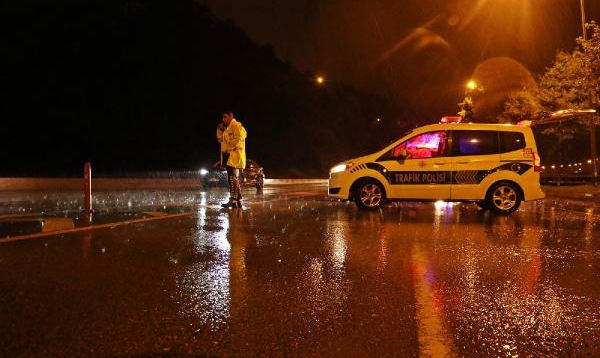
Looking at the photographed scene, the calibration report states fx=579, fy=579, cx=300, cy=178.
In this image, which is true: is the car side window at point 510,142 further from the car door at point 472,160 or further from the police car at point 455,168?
the car door at point 472,160

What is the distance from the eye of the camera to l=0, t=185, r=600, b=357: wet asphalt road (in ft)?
12.5

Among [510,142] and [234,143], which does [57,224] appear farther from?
[510,142]

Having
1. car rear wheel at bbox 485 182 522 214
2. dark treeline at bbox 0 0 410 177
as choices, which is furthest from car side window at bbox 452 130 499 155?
dark treeline at bbox 0 0 410 177

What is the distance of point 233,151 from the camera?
1293 centimetres

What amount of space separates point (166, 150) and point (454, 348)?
4661cm

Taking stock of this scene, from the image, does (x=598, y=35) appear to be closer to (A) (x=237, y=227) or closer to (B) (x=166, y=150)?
(A) (x=237, y=227)

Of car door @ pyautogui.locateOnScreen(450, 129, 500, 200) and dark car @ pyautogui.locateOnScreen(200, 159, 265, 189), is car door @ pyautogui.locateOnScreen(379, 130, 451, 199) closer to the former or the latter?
car door @ pyautogui.locateOnScreen(450, 129, 500, 200)

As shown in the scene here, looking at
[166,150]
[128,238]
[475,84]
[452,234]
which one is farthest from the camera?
[166,150]

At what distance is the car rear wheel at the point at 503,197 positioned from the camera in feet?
40.1

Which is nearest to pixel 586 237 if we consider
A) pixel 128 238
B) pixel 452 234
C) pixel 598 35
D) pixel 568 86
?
pixel 452 234

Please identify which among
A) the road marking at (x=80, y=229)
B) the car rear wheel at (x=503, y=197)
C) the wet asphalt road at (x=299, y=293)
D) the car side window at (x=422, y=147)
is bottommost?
the wet asphalt road at (x=299, y=293)

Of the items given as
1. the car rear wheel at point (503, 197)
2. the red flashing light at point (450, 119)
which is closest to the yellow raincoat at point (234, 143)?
the red flashing light at point (450, 119)

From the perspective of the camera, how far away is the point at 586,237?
8.66 m

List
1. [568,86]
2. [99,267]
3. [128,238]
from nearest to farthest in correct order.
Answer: [99,267] < [128,238] < [568,86]
